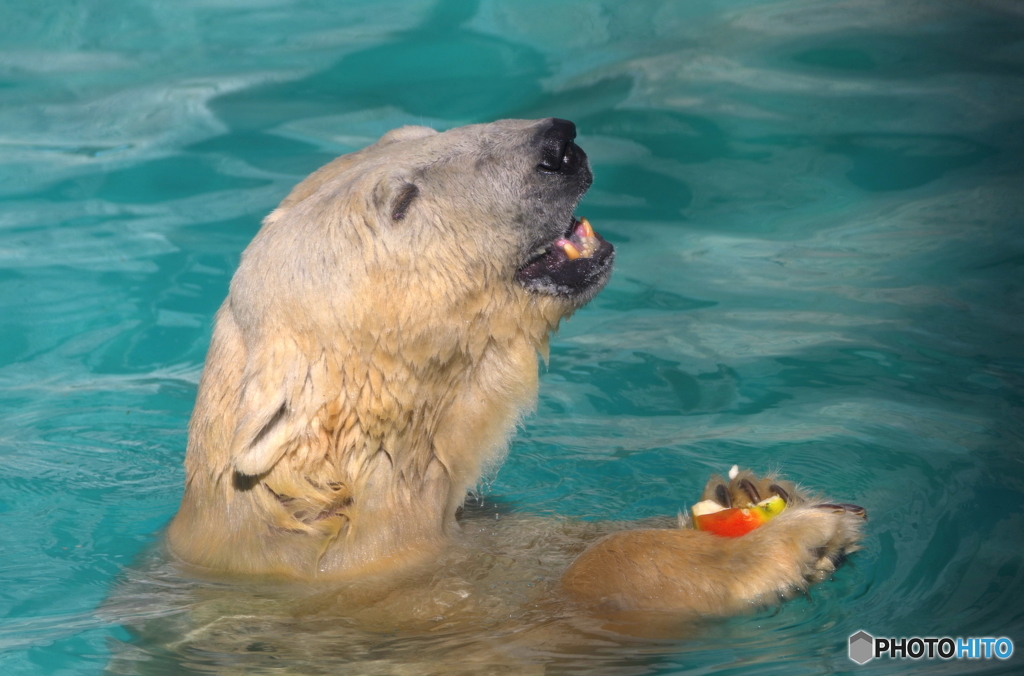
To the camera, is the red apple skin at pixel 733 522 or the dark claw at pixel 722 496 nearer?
the red apple skin at pixel 733 522

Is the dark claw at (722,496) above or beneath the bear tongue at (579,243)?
beneath

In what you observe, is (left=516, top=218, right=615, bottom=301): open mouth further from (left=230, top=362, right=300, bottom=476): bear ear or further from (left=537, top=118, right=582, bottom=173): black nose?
(left=230, top=362, right=300, bottom=476): bear ear

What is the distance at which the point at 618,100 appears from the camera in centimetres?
922

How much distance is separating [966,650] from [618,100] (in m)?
6.49

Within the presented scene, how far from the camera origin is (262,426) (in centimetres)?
390

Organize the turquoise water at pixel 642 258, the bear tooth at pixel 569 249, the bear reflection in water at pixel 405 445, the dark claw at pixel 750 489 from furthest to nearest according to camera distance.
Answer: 1. the turquoise water at pixel 642 258
2. the dark claw at pixel 750 489
3. the bear tooth at pixel 569 249
4. the bear reflection in water at pixel 405 445

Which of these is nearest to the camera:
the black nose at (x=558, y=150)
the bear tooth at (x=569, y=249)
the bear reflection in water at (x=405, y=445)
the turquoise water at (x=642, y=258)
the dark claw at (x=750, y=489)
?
the bear reflection in water at (x=405, y=445)

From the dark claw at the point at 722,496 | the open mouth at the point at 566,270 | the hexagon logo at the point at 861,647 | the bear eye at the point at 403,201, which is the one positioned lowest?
the hexagon logo at the point at 861,647

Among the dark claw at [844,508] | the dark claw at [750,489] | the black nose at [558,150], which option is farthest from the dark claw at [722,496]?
the black nose at [558,150]

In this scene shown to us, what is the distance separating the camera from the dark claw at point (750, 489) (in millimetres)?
4465

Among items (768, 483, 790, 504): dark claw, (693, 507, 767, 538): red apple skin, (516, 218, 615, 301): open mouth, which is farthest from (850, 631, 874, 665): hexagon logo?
(516, 218, 615, 301): open mouth

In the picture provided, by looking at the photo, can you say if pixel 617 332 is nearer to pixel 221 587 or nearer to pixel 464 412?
pixel 464 412

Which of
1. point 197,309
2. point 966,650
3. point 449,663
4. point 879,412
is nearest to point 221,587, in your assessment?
point 449,663

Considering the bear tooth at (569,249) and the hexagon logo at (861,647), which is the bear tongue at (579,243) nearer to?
the bear tooth at (569,249)
